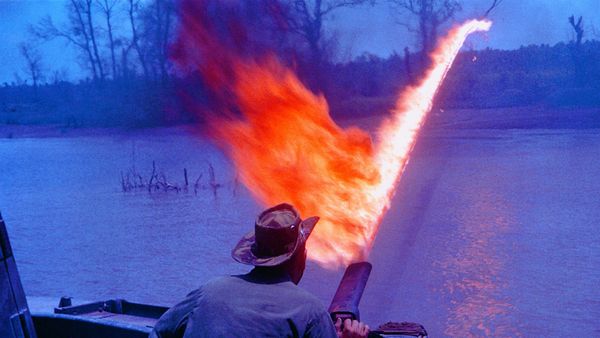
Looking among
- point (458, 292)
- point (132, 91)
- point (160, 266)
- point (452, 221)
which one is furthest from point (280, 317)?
point (132, 91)

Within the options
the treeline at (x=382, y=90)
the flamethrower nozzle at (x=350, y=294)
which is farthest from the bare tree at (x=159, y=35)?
the flamethrower nozzle at (x=350, y=294)

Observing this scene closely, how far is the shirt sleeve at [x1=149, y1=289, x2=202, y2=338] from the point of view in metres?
3.08

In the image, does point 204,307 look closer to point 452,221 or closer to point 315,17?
point 452,221

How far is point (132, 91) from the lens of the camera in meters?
33.9

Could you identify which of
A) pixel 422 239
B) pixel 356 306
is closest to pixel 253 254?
pixel 356 306

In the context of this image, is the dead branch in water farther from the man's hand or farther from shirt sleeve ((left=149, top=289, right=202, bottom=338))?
shirt sleeve ((left=149, top=289, right=202, bottom=338))

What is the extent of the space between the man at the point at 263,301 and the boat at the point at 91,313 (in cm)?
80

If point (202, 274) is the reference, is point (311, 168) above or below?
above

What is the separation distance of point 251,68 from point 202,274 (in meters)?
5.40

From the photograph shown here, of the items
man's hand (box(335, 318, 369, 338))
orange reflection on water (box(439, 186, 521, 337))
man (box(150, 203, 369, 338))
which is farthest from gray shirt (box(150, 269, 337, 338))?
orange reflection on water (box(439, 186, 521, 337))

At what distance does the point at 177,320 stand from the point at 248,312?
356 mm

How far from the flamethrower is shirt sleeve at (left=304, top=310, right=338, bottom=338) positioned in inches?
30.1

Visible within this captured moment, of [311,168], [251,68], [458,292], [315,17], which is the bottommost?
[458,292]

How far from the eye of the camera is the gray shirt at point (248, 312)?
2.93 m
